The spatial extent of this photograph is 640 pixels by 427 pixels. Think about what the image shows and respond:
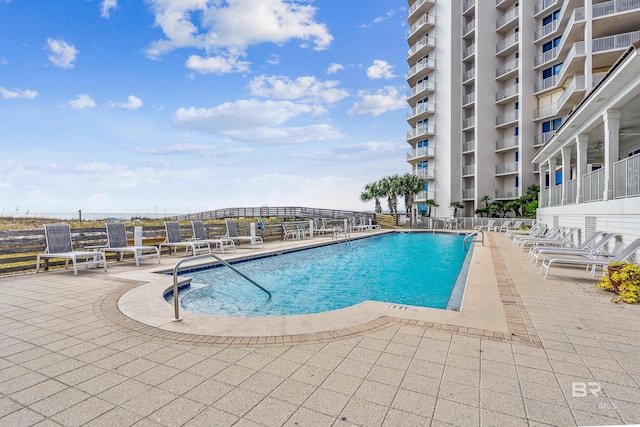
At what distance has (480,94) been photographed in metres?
31.3

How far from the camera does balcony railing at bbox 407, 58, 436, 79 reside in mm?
33875

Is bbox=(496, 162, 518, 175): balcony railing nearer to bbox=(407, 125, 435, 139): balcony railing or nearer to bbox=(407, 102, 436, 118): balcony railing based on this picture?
bbox=(407, 125, 435, 139): balcony railing

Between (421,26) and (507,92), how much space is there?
1116 cm

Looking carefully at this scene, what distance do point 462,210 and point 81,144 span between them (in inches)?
1217

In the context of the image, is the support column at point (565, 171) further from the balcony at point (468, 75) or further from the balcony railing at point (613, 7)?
the balcony at point (468, 75)

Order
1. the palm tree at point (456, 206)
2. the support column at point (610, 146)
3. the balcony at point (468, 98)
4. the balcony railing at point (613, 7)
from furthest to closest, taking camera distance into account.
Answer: the balcony at point (468, 98), the palm tree at point (456, 206), the balcony railing at point (613, 7), the support column at point (610, 146)

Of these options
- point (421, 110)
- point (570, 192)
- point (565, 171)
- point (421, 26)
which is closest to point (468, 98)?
point (421, 110)

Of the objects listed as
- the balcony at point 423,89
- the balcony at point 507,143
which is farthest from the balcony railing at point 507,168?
the balcony at point 423,89

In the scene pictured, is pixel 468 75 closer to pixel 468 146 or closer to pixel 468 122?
pixel 468 122

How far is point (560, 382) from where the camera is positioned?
8.36ft

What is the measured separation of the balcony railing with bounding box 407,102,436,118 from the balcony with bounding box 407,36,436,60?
17.8ft

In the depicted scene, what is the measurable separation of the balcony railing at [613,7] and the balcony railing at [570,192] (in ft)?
39.2

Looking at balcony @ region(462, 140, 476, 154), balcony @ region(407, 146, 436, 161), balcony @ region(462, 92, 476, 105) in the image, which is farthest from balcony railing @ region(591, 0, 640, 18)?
balcony @ region(407, 146, 436, 161)

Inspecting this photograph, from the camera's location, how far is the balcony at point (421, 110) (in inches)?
1330
